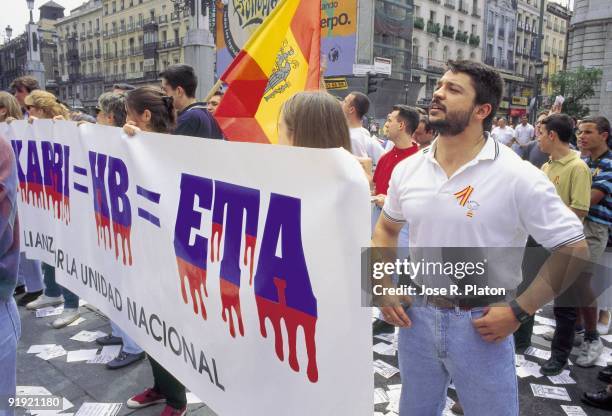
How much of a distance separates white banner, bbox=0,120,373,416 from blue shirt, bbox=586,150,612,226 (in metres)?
2.98

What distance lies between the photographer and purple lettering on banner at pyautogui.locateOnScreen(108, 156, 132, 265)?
269 centimetres

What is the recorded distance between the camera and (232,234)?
1948 mm

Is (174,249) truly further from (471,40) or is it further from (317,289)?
(471,40)

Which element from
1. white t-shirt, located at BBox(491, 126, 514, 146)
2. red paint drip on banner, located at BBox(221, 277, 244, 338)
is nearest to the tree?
white t-shirt, located at BBox(491, 126, 514, 146)

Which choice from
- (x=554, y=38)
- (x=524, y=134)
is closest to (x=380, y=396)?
(x=524, y=134)

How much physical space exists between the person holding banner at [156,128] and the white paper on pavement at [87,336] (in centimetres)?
113

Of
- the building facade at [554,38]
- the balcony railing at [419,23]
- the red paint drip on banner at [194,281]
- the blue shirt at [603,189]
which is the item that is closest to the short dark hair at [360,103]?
the blue shirt at [603,189]

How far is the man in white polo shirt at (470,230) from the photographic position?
1739 mm

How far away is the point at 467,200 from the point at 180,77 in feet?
8.73

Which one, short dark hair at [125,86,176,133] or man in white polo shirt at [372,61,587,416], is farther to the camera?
short dark hair at [125,86,176,133]

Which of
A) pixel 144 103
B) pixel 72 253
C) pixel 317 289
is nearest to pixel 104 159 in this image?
pixel 144 103

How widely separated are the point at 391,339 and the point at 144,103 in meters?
2.72

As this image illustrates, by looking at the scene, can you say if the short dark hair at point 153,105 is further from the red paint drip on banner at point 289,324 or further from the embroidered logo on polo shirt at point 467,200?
the embroidered logo on polo shirt at point 467,200

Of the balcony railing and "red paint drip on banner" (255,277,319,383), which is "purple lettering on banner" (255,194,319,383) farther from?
the balcony railing
